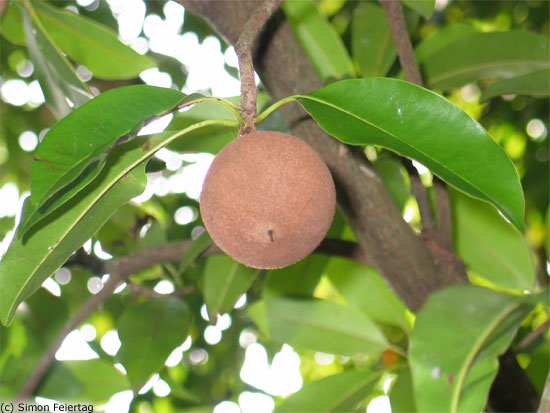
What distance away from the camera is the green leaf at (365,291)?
70.4 inches

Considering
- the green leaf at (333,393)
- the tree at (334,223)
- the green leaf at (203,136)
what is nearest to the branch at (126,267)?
the tree at (334,223)

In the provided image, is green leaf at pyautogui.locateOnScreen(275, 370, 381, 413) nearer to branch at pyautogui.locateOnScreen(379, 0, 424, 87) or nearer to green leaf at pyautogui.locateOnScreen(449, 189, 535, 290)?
green leaf at pyautogui.locateOnScreen(449, 189, 535, 290)

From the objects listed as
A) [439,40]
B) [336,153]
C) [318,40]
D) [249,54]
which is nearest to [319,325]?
[336,153]

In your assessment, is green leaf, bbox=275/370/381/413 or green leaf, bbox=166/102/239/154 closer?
green leaf, bbox=166/102/239/154

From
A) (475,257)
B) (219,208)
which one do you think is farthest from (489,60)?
(219,208)

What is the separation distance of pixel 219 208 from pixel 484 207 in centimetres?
98

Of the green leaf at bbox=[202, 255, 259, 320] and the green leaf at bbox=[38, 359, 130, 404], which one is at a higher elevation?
the green leaf at bbox=[202, 255, 259, 320]

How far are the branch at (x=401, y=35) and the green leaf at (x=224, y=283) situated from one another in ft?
2.14

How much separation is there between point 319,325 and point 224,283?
0.32 m

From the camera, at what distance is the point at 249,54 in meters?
0.88

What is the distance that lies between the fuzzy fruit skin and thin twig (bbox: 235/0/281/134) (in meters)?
0.05

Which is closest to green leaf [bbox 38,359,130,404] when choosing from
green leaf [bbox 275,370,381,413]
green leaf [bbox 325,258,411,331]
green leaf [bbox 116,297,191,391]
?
green leaf [bbox 116,297,191,391]

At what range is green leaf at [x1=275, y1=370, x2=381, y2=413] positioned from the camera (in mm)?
1574

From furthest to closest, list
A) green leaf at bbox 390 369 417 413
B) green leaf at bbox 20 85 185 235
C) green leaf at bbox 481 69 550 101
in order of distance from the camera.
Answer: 1. green leaf at bbox 390 369 417 413
2. green leaf at bbox 481 69 550 101
3. green leaf at bbox 20 85 185 235
